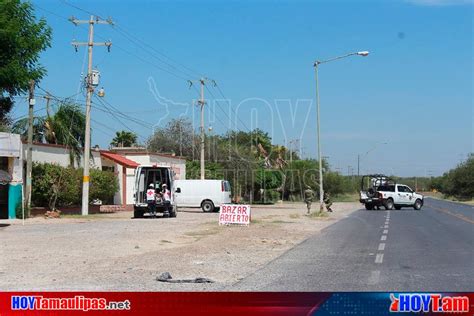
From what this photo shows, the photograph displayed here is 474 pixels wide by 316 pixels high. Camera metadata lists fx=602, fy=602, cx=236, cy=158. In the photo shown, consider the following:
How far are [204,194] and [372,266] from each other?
27.9 m

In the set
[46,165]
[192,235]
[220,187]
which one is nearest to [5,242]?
[192,235]

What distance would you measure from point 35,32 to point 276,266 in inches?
671

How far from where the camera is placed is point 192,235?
2027cm

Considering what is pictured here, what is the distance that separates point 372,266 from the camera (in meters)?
12.1

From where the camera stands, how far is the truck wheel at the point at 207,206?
39312 millimetres

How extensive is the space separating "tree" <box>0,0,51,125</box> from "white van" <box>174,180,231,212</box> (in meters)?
16.0

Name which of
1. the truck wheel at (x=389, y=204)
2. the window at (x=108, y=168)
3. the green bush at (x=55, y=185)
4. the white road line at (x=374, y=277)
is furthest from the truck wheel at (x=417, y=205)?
the white road line at (x=374, y=277)

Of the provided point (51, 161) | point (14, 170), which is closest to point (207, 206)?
point (51, 161)

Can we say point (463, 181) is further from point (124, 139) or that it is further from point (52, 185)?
point (52, 185)

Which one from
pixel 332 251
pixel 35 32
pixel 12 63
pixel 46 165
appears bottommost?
pixel 332 251

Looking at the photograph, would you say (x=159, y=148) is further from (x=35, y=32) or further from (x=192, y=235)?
(x=192, y=235)

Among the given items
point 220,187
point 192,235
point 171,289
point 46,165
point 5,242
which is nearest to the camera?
point 171,289

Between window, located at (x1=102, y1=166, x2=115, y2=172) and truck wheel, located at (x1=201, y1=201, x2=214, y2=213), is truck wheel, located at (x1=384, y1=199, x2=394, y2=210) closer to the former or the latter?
truck wheel, located at (x1=201, y1=201, x2=214, y2=213)

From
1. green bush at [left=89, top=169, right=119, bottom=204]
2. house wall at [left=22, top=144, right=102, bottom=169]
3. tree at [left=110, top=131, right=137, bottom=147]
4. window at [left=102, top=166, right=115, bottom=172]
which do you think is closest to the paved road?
house wall at [left=22, top=144, right=102, bottom=169]
